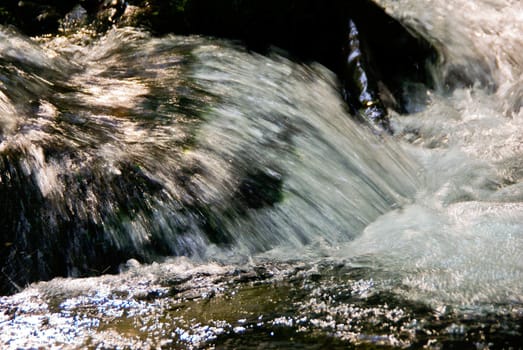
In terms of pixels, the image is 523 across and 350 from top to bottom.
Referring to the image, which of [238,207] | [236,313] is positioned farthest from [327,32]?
[236,313]

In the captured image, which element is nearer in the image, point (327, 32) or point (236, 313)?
point (236, 313)

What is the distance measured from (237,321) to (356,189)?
6.76 ft

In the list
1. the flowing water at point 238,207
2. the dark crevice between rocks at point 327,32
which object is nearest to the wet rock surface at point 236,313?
the flowing water at point 238,207

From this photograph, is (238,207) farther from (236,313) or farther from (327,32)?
(327,32)

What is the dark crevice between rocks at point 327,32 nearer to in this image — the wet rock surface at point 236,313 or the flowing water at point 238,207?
the flowing water at point 238,207

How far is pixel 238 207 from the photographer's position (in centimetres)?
404

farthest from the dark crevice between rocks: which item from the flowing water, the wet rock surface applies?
the wet rock surface

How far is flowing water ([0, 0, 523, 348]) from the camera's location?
2.80m

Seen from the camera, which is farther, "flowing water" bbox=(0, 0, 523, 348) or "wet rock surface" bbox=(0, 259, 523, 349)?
"flowing water" bbox=(0, 0, 523, 348)

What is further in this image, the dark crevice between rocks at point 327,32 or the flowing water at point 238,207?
the dark crevice between rocks at point 327,32

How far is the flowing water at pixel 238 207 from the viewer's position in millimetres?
2803

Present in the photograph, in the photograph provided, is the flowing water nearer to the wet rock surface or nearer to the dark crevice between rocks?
the wet rock surface

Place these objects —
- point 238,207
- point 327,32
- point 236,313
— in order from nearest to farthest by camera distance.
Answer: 1. point 236,313
2. point 238,207
3. point 327,32

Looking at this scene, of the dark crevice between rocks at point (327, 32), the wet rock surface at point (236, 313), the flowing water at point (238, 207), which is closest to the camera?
the wet rock surface at point (236, 313)
